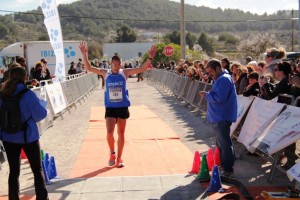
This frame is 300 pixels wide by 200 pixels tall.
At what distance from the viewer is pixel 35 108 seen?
5.54 metres

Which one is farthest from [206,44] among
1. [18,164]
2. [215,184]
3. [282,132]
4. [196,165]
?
[18,164]

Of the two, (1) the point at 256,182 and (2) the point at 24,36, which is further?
(2) the point at 24,36

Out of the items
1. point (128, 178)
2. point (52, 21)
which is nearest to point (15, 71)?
point (128, 178)

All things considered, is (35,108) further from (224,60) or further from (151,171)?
(224,60)

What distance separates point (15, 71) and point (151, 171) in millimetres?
3074

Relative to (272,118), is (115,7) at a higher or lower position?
higher

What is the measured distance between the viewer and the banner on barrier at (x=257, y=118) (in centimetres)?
727

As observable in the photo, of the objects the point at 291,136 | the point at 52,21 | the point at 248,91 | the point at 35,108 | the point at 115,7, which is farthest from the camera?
the point at 115,7

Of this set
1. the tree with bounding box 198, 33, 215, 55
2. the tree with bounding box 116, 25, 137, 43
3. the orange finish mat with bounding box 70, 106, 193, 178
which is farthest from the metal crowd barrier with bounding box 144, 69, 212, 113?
the tree with bounding box 116, 25, 137, 43

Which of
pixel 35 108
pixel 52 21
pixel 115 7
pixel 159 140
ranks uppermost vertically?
pixel 115 7

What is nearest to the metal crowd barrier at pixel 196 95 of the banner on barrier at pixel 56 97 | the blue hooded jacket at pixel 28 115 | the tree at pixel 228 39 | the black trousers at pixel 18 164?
the black trousers at pixel 18 164

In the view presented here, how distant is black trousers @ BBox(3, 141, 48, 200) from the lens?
560 centimetres

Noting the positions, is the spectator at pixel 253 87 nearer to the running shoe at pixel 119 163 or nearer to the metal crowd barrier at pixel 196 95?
the metal crowd barrier at pixel 196 95

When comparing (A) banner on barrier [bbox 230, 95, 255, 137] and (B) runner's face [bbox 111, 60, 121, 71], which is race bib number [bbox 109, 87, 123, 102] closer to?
(B) runner's face [bbox 111, 60, 121, 71]
